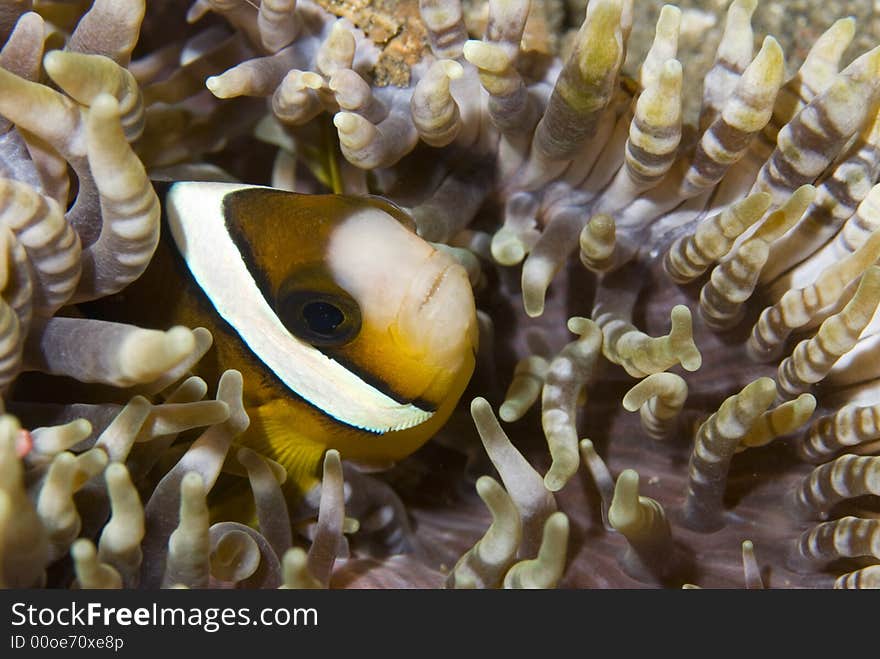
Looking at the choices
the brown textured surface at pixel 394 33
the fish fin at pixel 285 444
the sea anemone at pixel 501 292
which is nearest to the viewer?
the sea anemone at pixel 501 292

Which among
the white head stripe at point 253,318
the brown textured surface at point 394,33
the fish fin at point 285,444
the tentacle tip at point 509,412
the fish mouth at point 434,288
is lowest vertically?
the fish fin at point 285,444

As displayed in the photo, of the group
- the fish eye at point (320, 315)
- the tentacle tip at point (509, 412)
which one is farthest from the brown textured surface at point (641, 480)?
the fish eye at point (320, 315)

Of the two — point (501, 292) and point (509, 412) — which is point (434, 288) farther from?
point (501, 292)

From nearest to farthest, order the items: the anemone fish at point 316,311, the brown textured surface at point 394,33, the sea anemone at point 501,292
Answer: the sea anemone at point 501,292 < the anemone fish at point 316,311 < the brown textured surface at point 394,33

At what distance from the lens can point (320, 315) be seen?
0.86 m

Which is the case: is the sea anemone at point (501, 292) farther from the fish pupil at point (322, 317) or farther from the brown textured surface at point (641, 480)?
the fish pupil at point (322, 317)

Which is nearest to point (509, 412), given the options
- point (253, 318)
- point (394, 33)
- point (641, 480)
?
point (641, 480)

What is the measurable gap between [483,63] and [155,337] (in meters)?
0.45

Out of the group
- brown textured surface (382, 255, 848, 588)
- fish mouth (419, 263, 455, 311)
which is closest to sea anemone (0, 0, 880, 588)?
brown textured surface (382, 255, 848, 588)

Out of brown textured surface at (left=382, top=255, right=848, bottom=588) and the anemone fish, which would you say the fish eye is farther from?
brown textured surface at (left=382, top=255, right=848, bottom=588)

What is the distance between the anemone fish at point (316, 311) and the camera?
0.84 m

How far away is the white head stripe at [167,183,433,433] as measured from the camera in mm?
897

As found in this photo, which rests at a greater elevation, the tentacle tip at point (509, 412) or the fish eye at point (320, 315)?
the fish eye at point (320, 315)

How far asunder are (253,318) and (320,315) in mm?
85
